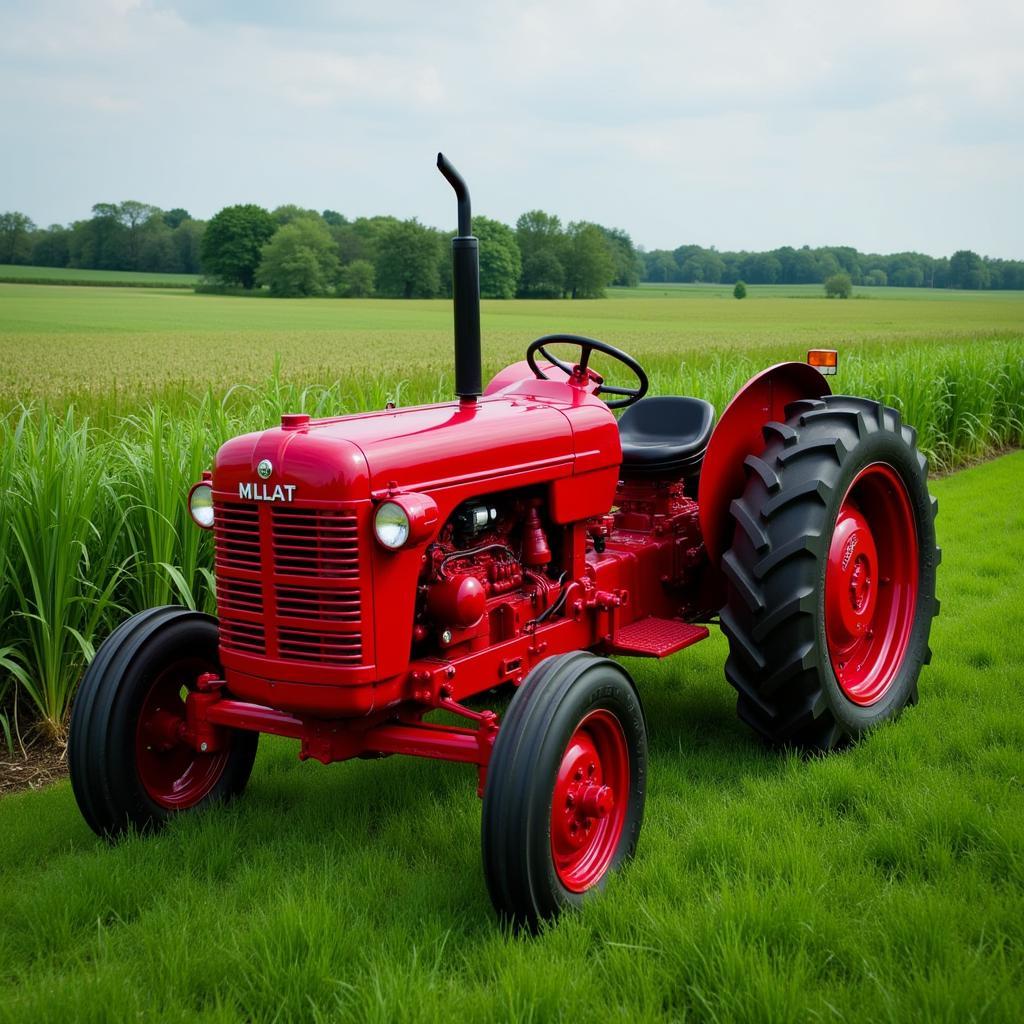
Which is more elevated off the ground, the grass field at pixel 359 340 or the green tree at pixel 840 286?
the green tree at pixel 840 286

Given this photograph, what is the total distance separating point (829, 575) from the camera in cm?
393

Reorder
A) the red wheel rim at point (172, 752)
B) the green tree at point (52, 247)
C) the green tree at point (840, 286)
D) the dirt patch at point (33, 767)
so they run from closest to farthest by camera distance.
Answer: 1. the red wheel rim at point (172, 752)
2. the dirt patch at point (33, 767)
3. the green tree at point (52, 247)
4. the green tree at point (840, 286)

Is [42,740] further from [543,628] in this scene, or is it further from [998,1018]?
[998,1018]

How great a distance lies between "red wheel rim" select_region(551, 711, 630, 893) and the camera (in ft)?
9.43

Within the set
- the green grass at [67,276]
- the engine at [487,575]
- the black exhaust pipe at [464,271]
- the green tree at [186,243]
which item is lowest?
the engine at [487,575]

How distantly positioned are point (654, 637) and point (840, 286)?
178 ft

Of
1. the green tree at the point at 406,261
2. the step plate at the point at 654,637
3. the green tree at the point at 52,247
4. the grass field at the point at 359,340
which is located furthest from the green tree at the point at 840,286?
the step plate at the point at 654,637

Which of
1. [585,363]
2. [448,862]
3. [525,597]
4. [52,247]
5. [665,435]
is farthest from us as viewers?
[52,247]

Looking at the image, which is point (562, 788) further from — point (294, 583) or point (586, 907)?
point (294, 583)

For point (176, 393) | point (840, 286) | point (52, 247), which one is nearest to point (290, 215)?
point (52, 247)

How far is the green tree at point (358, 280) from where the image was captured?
114ft

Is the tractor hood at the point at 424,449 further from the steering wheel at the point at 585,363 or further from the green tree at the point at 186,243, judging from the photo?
the green tree at the point at 186,243

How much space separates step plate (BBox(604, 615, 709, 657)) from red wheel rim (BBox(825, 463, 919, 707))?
1.62 ft

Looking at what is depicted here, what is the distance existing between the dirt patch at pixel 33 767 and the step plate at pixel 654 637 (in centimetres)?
212
